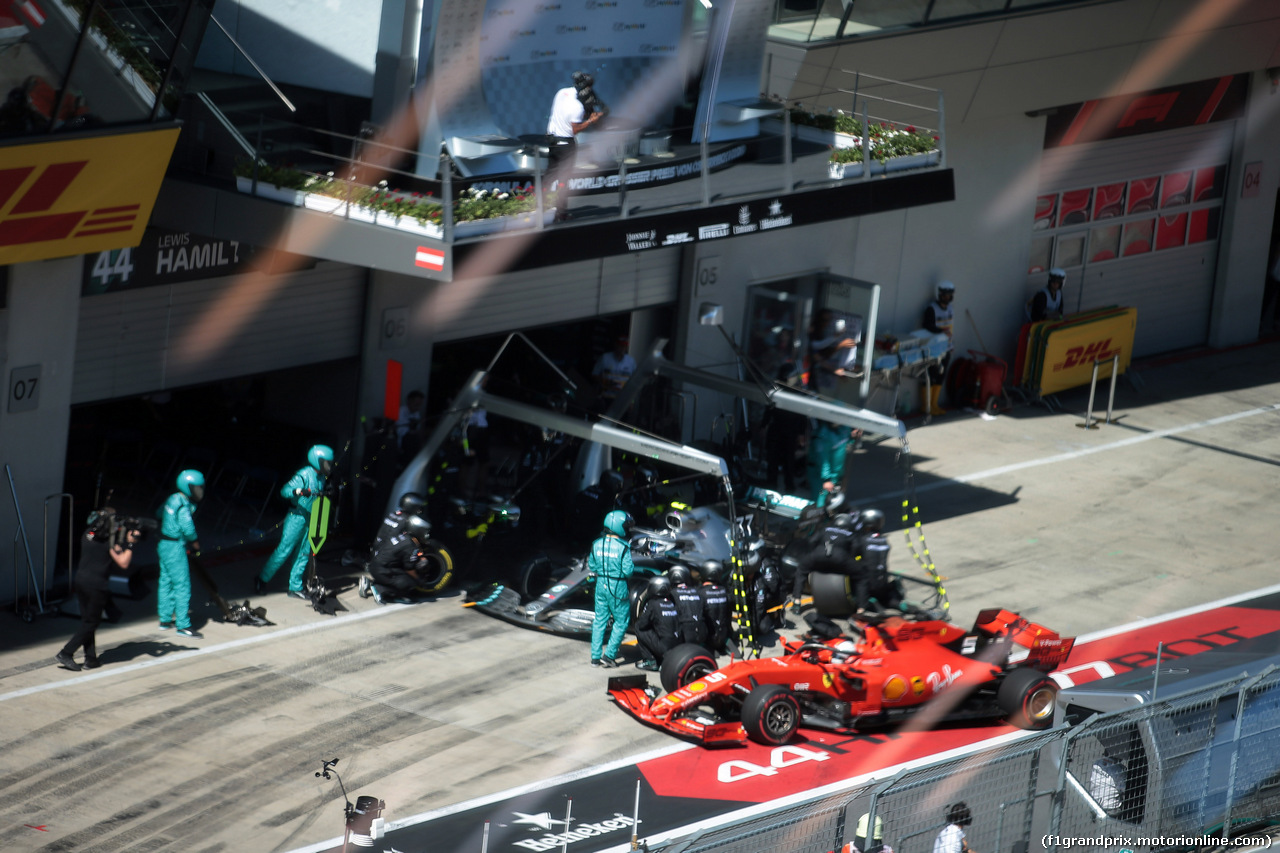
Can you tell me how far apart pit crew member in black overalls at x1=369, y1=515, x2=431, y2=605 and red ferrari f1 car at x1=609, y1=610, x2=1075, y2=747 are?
305 centimetres

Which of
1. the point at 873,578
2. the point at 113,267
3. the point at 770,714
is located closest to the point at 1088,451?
the point at 873,578

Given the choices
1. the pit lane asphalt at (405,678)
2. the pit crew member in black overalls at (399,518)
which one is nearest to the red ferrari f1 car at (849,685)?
the pit lane asphalt at (405,678)

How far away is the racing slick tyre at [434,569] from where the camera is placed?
55.1 ft

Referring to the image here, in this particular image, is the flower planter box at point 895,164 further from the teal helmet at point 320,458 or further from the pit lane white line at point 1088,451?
the teal helmet at point 320,458

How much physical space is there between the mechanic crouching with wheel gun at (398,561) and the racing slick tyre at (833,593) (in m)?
4.07

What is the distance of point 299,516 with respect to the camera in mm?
16375

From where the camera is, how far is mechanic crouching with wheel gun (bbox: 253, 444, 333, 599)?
53.4 feet

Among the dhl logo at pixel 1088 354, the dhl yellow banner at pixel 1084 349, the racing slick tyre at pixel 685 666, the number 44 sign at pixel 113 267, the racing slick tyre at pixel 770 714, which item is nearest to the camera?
the racing slick tyre at pixel 770 714

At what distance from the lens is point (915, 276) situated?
24.8m

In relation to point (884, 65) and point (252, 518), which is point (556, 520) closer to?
point (252, 518)

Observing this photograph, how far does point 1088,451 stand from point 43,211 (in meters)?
15.5

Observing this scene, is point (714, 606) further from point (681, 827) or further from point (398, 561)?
point (398, 561)

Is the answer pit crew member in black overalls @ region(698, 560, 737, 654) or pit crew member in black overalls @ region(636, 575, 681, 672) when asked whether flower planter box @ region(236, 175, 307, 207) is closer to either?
pit crew member in black overalls @ region(636, 575, 681, 672)

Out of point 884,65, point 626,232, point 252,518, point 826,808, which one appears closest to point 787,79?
point 884,65
